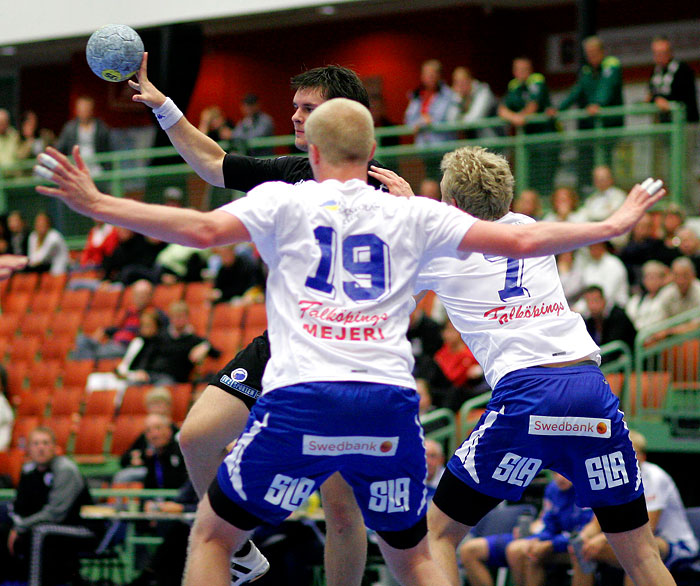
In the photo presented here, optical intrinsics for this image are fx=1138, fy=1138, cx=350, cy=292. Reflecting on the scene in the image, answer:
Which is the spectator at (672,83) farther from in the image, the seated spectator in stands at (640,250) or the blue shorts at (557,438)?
the blue shorts at (557,438)

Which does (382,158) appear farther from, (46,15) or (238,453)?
(238,453)

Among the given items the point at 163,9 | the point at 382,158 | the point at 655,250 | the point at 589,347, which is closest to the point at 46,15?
the point at 163,9

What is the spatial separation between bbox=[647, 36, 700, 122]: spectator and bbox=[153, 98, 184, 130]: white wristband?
9.70 meters

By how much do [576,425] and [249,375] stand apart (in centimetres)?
150

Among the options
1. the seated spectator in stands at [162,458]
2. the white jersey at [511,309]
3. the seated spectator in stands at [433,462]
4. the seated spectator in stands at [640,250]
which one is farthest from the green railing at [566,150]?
the white jersey at [511,309]

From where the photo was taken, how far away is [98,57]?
210 inches

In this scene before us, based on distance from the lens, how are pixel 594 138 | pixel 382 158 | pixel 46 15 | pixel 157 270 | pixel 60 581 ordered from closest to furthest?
pixel 60 581 < pixel 594 138 < pixel 382 158 < pixel 157 270 < pixel 46 15

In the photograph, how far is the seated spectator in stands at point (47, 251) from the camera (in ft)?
57.0

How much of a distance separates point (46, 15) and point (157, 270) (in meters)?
5.91

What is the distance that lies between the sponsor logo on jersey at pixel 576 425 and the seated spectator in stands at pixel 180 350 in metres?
8.41

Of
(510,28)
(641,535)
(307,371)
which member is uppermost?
(510,28)

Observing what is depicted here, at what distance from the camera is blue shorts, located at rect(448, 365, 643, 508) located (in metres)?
5.06

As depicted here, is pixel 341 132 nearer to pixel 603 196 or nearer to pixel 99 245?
pixel 603 196

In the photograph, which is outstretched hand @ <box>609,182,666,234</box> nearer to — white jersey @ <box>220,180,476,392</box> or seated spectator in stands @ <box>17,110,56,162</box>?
white jersey @ <box>220,180,476,392</box>
